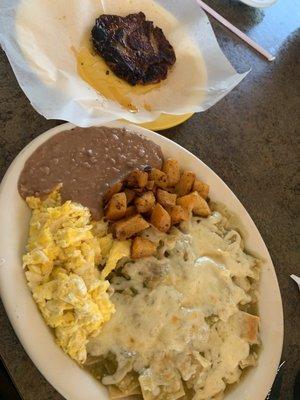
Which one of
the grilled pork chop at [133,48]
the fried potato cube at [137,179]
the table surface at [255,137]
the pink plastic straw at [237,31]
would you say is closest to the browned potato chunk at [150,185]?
the fried potato cube at [137,179]

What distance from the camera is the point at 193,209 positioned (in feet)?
4.90

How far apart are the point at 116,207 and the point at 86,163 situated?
15 cm

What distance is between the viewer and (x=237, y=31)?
213 cm

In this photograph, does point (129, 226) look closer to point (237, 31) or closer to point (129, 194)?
point (129, 194)

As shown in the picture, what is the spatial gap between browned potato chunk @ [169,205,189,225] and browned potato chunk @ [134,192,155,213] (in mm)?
61

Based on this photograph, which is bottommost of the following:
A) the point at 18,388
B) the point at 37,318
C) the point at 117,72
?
the point at 18,388

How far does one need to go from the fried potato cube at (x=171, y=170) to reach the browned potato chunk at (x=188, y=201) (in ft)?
0.22

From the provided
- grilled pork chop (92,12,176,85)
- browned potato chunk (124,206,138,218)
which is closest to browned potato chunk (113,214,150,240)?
browned potato chunk (124,206,138,218)

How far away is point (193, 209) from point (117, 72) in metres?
0.57

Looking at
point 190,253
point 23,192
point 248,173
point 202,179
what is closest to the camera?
point 23,192

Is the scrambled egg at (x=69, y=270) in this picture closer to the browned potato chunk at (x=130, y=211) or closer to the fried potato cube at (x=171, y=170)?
the browned potato chunk at (x=130, y=211)

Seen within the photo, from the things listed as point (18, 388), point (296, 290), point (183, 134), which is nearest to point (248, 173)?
point (183, 134)

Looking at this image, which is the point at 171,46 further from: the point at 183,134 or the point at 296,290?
the point at 296,290

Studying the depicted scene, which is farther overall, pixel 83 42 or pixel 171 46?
pixel 171 46
